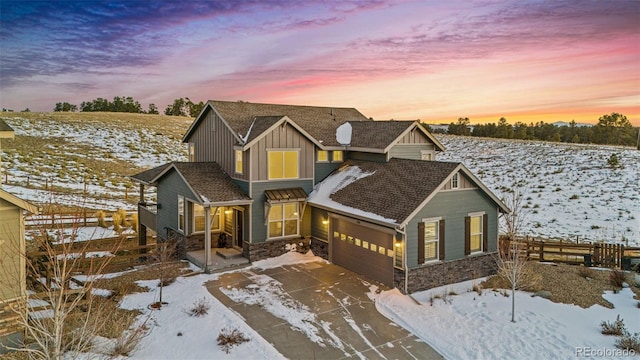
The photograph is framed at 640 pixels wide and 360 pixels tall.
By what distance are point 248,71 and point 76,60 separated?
547 inches

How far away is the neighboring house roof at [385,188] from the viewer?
1453 cm

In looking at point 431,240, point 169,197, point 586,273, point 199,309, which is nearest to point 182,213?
point 169,197

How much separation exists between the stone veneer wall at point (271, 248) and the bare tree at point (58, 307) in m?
6.02

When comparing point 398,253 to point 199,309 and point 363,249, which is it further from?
point 199,309

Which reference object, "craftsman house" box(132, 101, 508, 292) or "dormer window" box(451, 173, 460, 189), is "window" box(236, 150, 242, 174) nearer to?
"craftsman house" box(132, 101, 508, 292)

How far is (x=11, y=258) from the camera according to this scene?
30.4 ft

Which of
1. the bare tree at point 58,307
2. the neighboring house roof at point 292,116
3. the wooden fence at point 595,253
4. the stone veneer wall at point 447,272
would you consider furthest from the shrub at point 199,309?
the wooden fence at point 595,253

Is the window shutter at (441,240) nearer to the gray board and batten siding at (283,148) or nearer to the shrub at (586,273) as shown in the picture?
the shrub at (586,273)

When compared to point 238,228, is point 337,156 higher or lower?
higher

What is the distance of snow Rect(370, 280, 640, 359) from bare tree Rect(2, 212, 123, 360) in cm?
791

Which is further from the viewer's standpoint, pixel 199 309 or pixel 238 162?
pixel 238 162

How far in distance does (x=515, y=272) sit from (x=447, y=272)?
3.02 metres

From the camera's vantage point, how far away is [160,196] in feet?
68.0

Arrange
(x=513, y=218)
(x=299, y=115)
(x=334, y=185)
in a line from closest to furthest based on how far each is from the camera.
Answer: (x=513, y=218) < (x=334, y=185) < (x=299, y=115)
